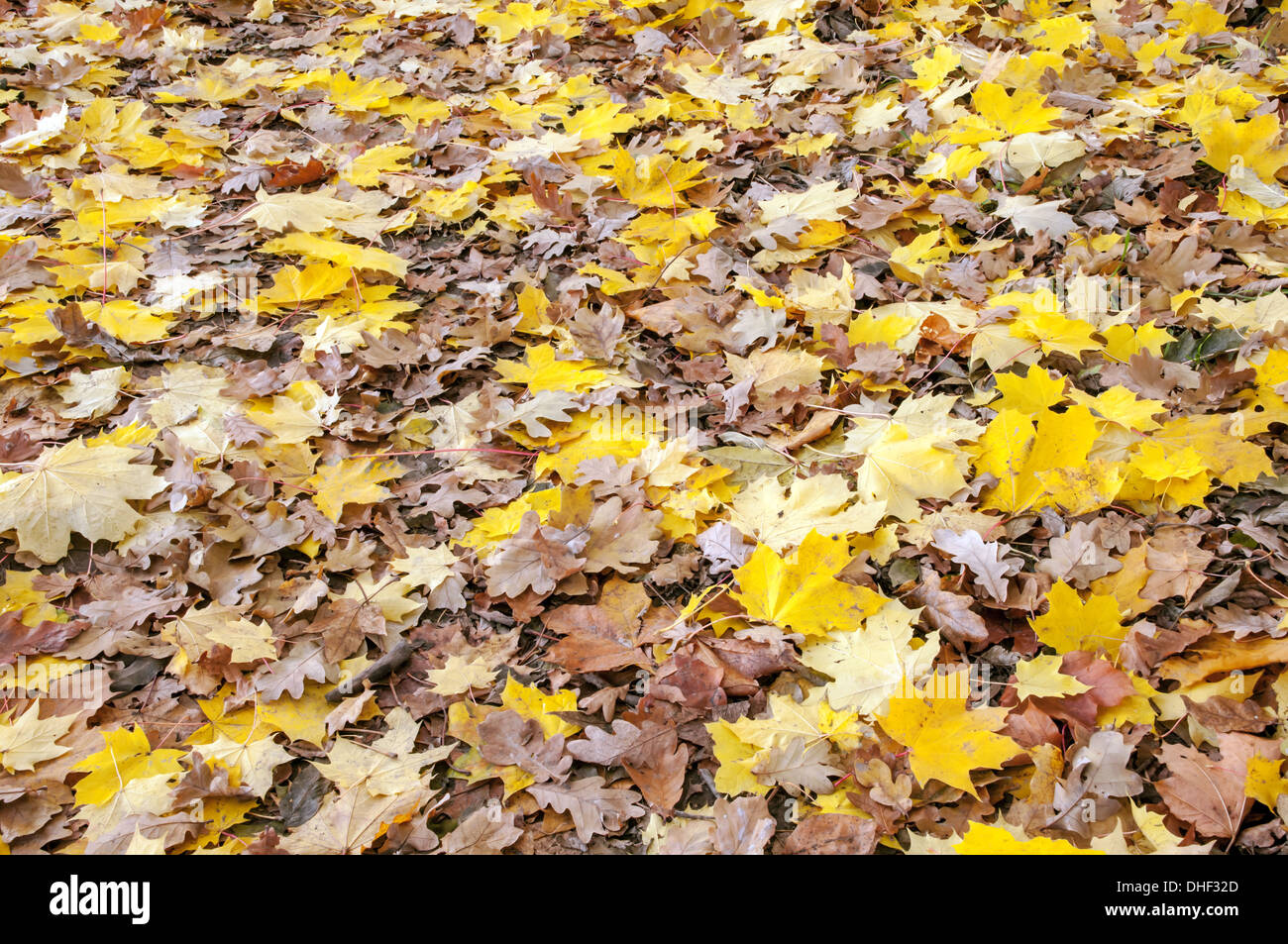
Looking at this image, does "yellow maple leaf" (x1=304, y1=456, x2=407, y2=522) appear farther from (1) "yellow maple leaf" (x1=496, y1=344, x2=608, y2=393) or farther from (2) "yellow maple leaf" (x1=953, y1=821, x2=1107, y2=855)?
(2) "yellow maple leaf" (x1=953, y1=821, x2=1107, y2=855)

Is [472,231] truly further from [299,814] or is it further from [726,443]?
[299,814]

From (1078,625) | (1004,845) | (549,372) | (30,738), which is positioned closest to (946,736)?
(1004,845)

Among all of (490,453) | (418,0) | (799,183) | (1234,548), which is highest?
(418,0)

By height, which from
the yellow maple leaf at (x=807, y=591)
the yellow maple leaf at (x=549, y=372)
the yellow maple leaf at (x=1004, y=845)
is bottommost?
the yellow maple leaf at (x=1004, y=845)

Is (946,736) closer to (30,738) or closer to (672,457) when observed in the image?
(672,457)

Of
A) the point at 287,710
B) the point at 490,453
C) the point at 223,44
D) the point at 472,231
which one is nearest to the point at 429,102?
the point at 472,231

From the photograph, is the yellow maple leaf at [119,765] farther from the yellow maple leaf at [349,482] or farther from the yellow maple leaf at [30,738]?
the yellow maple leaf at [349,482]

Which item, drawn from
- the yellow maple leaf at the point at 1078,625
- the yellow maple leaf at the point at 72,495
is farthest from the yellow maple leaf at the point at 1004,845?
the yellow maple leaf at the point at 72,495

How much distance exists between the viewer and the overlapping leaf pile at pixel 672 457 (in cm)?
168

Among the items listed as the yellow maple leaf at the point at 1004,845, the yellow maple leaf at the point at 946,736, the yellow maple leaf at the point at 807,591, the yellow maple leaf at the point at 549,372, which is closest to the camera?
the yellow maple leaf at the point at 1004,845

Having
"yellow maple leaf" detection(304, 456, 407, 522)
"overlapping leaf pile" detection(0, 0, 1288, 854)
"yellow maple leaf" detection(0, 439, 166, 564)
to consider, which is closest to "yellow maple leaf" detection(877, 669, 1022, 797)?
"overlapping leaf pile" detection(0, 0, 1288, 854)
